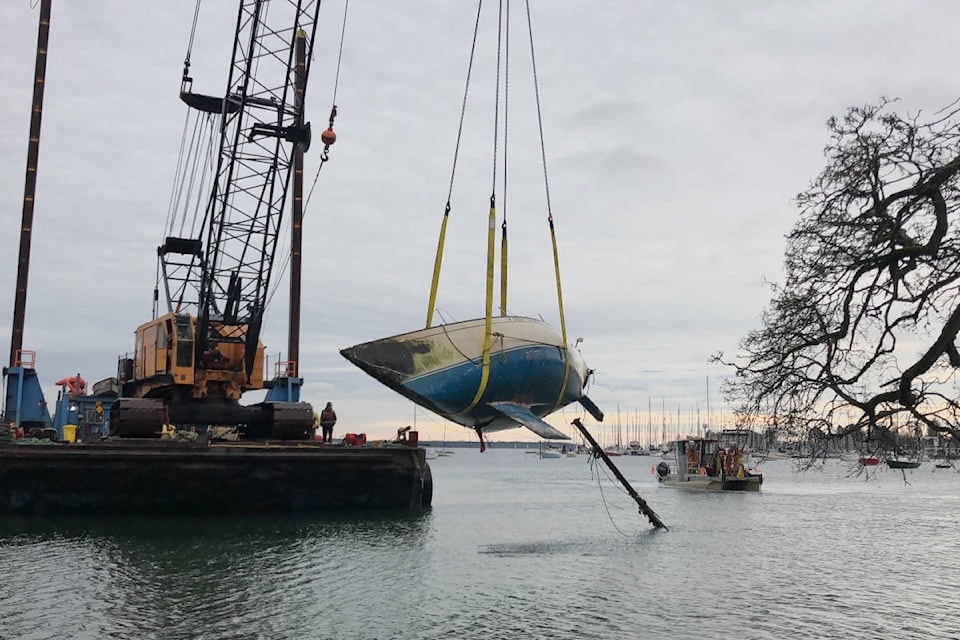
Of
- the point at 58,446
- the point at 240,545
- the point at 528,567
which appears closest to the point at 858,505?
the point at 528,567

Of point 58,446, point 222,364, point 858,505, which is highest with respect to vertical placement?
point 222,364

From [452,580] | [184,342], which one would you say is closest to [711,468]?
[184,342]

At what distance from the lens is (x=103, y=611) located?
19.2 meters

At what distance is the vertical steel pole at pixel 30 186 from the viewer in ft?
149

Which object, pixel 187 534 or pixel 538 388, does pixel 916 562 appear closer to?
pixel 538 388

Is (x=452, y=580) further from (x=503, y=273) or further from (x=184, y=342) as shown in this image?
(x=184, y=342)

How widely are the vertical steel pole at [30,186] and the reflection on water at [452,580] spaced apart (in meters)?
17.8

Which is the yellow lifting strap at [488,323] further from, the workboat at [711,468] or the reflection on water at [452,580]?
the workboat at [711,468]

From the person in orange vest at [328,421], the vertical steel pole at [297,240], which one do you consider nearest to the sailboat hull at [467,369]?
the person in orange vest at [328,421]

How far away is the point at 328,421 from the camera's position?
128 ft

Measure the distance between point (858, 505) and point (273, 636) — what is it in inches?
2338

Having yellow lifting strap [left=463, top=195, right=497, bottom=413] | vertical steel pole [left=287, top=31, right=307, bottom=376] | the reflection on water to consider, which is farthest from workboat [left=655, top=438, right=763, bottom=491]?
yellow lifting strap [left=463, top=195, right=497, bottom=413]

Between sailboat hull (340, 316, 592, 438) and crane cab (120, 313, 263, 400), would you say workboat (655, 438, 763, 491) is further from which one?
sailboat hull (340, 316, 592, 438)

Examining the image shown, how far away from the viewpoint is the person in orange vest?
39062 mm
